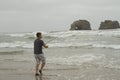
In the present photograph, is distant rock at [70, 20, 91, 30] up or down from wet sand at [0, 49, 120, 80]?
up

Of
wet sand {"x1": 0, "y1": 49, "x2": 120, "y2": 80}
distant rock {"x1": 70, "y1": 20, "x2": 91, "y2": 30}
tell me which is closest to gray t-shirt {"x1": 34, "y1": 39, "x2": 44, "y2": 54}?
wet sand {"x1": 0, "y1": 49, "x2": 120, "y2": 80}

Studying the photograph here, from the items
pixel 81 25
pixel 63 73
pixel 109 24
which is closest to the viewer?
pixel 63 73

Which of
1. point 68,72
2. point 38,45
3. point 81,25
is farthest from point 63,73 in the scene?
point 81,25

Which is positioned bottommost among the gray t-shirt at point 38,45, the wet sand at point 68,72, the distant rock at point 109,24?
the wet sand at point 68,72

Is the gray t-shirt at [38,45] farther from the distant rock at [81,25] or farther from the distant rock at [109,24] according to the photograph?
the distant rock at [81,25]

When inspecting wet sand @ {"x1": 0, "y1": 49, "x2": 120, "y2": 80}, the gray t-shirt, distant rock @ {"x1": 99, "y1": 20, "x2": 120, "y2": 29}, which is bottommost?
wet sand @ {"x1": 0, "y1": 49, "x2": 120, "y2": 80}

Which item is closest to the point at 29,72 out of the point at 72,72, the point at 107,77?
the point at 72,72

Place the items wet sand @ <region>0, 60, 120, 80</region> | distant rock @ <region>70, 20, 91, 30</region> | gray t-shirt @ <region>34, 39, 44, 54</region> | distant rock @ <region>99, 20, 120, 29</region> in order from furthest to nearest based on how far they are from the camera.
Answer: distant rock @ <region>70, 20, 91, 30</region> < distant rock @ <region>99, 20, 120, 29</region> < gray t-shirt @ <region>34, 39, 44, 54</region> < wet sand @ <region>0, 60, 120, 80</region>

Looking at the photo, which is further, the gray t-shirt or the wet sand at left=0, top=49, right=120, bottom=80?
the gray t-shirt

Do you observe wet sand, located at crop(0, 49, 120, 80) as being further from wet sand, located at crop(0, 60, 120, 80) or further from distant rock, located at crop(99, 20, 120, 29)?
distant rock, located at crop(99, 20, 120, 29)

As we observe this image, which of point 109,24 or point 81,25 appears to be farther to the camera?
point 81,25

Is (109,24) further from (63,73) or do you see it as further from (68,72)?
(63,73)

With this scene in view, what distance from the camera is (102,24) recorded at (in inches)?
2168

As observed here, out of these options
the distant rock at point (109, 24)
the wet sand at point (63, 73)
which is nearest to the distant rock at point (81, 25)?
the distant rock at point (109, 24)
